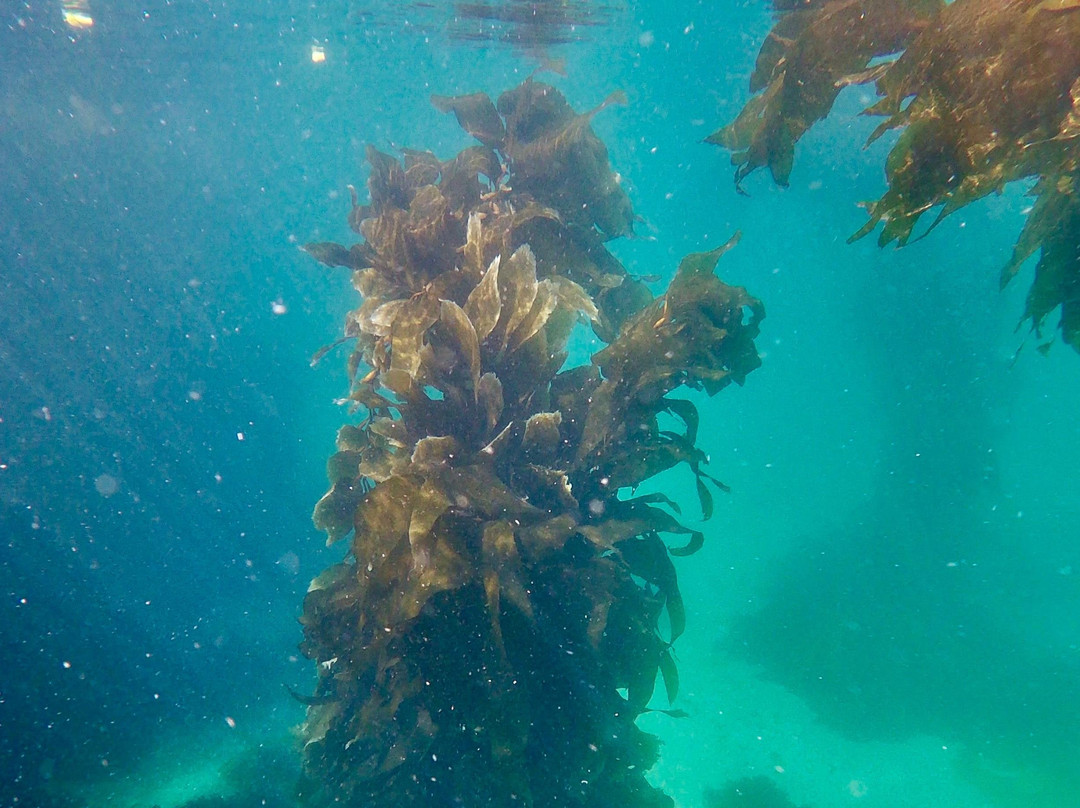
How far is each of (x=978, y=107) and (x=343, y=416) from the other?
88.0 feet

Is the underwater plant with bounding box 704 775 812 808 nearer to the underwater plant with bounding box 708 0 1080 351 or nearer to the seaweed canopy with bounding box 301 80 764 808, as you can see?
the seaweed canopy with bounding box 301 80 764 808

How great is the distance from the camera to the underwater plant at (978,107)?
1804 millimetres

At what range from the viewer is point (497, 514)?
2555 millimetres

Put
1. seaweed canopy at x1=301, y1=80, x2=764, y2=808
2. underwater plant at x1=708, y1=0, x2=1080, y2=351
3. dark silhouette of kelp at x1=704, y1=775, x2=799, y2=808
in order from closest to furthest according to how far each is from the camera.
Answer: underwater plant at x1=708, y1=0, x2=1080, y2=351 < seaweed canopy at x1=301, y1=80, x2=764, y2=808 < dark silhouette of kelp at x1=704, y1=775, x2=799, y2=808

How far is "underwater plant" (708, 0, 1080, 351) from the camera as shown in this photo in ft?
5.92

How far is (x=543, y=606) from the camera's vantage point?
2.66 m

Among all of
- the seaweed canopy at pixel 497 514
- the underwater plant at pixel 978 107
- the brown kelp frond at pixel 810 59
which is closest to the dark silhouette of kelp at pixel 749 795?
the seaweed canopy at pixel 497 514

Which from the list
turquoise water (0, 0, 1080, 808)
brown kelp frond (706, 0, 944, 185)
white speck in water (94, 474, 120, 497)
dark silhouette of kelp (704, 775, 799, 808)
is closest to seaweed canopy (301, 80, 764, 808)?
brown kelp frond (706, 0, 944, 185)

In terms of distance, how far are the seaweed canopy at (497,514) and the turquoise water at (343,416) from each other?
281 inches

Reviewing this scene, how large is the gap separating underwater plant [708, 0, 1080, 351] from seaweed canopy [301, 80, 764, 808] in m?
1.13

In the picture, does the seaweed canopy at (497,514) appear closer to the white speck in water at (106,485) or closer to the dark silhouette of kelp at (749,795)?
the dark silhouette of kelp at (749,795)

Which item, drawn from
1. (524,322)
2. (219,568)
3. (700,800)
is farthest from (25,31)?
(700,800)

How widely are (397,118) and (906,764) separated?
2605 centimetres

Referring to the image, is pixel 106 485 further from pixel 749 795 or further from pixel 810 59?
pixel 810 59
